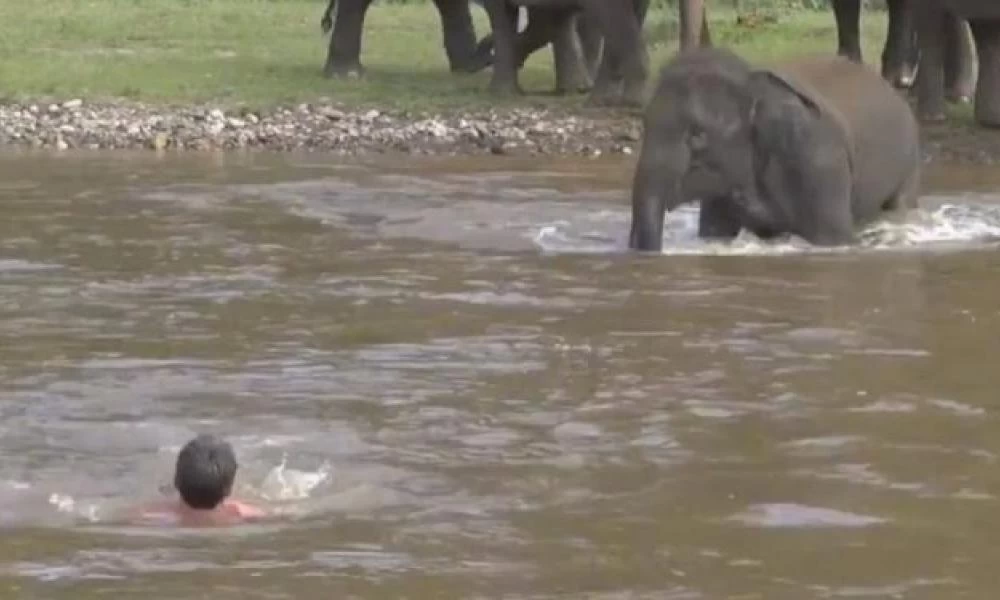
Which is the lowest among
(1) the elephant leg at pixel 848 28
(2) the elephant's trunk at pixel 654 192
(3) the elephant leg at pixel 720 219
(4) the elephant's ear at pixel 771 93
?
(1) the elephant leg at pixel 848 28

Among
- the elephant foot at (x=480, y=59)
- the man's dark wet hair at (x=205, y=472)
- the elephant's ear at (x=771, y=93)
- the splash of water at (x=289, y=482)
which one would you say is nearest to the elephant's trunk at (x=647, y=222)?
the elephant's ear at (x=771, y=93)

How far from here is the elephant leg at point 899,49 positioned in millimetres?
22891

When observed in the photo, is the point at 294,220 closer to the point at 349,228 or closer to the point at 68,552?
the point at 349,228

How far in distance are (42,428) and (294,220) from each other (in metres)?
6.48

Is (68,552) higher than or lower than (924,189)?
higher

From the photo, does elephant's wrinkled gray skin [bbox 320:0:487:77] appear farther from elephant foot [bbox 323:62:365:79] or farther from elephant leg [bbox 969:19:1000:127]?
elephant leg [bbox 969:19:1000:127]

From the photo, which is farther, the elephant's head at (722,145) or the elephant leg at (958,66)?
the elephant leg at (958,66)

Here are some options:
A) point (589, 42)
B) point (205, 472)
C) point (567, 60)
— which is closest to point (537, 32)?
point (567, 60)

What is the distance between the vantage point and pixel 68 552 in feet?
24.2

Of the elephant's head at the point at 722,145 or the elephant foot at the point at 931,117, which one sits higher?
the elephant's head at the point at 722,145

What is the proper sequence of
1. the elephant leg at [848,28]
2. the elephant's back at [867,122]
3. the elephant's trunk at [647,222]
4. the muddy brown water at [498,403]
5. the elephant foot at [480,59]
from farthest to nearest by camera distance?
the elephant foot at [480,59] < the elephant leg at [848,28] < the elephant's back at [867,122] < the elephant's trunk at [647,222] < the muddy brown water at [498,403]

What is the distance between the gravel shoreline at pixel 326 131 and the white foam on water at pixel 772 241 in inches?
154

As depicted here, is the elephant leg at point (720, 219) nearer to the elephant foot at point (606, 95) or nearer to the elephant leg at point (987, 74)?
the elephant leg at point (987, 74)

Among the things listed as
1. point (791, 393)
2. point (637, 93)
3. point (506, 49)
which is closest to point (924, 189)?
point (637, 93)
